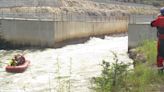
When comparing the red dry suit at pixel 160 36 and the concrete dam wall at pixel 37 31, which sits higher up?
the red dry suit at pixel 160 36

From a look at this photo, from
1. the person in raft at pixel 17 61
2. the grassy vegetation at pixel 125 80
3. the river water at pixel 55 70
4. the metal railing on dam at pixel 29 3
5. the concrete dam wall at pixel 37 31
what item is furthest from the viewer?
the metal railing on dam at pixel 29 3

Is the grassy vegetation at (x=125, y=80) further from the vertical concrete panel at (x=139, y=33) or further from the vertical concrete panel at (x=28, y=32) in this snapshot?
the vertical concrete panel at (x=28, y=32)

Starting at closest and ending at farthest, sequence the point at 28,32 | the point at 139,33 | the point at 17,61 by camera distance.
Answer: the point at 17,61 → the point at 139,33 → the point at 28,32

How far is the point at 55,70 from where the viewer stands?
1736 cm

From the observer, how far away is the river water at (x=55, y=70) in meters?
13.0

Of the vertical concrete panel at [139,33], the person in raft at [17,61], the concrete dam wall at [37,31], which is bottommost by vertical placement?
the concrete dam wall at [37,31]

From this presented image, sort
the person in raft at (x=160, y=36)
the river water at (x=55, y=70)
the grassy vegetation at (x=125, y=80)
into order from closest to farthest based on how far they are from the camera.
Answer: the grassy vegetation at (x=125, y=80)
the person in raft at (x=160, y=36)
the river water at (x=55, y=70)

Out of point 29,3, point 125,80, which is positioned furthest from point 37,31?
point 125,80

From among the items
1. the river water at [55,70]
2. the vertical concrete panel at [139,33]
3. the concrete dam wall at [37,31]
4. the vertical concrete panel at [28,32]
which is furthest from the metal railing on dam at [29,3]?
the vertical concrete panel at [139,33]

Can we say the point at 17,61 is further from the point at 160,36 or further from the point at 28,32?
the point at 160,36

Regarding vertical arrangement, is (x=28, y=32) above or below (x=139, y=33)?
below

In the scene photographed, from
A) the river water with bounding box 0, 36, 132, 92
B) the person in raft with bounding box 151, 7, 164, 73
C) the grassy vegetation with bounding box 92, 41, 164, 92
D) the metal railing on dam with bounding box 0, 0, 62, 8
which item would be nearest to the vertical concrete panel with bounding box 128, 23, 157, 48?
the river water with bounding box 0, 36, 132, 92

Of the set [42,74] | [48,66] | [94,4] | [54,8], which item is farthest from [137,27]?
[94,4]

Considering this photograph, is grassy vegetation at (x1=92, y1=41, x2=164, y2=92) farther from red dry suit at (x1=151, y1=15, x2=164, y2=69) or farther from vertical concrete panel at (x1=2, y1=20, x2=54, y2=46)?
vertical concrete panel at (x1=2, y1=20, x2=54, y2=46)
